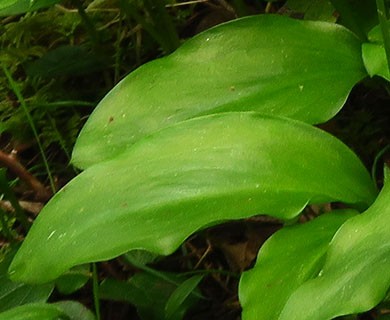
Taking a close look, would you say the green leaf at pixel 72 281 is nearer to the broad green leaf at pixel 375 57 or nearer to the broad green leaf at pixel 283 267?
the broad green leaf at pixel 283 267

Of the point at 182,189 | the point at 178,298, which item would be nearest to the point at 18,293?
the point at 178,298

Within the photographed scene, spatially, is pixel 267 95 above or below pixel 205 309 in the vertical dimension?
above

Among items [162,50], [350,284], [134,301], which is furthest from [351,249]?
[162,50]

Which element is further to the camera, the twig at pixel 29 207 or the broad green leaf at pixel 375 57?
the twig at pixel 29 207

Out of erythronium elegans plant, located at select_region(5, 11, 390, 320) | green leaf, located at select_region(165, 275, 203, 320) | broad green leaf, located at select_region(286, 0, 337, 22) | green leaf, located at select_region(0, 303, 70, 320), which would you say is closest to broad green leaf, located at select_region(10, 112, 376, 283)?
erythronium elegans plant, located at select_region(5, 11, 390, 320)

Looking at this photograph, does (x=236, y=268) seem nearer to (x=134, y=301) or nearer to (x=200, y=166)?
(x=134, y=301)

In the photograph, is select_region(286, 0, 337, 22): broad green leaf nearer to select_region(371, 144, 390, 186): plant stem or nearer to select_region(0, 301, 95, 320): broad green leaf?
select_region(371, 144, 390, 186): plant stem

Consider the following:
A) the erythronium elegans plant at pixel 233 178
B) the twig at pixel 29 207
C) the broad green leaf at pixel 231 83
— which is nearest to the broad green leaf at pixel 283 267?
the erythronium elegans plant at pixel 233 178
